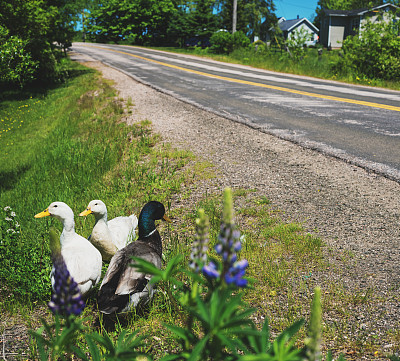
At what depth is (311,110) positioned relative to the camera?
9.88 m

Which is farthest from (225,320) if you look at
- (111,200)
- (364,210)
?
(111,200)

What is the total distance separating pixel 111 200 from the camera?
586 centimetres

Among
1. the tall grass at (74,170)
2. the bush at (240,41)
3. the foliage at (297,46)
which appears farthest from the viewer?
the bush at (240,41)

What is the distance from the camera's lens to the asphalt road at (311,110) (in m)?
6.48

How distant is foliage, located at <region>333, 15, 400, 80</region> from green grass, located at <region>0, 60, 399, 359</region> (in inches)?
426

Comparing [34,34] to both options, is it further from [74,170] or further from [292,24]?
[292,24]

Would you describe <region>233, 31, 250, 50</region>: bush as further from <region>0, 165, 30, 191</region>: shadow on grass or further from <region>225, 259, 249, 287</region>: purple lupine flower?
<region>225, 259, 249, 287</region>: purple lupine flower

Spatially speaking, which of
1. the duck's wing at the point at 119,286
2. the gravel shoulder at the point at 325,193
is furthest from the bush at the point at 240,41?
the duck's wing at the point at 119,286

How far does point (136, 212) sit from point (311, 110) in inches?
250

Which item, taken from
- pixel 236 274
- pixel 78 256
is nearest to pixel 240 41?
pixel 78 256

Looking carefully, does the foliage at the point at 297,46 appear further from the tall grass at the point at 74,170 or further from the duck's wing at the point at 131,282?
the duck's wing at the point at 131,282

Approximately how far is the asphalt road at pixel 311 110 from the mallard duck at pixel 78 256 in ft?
13.4

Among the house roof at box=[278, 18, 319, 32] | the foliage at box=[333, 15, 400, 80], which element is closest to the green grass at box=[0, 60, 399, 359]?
the foliage at box=[333, 15, 400, 80]

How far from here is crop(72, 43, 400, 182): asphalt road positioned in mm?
6480
